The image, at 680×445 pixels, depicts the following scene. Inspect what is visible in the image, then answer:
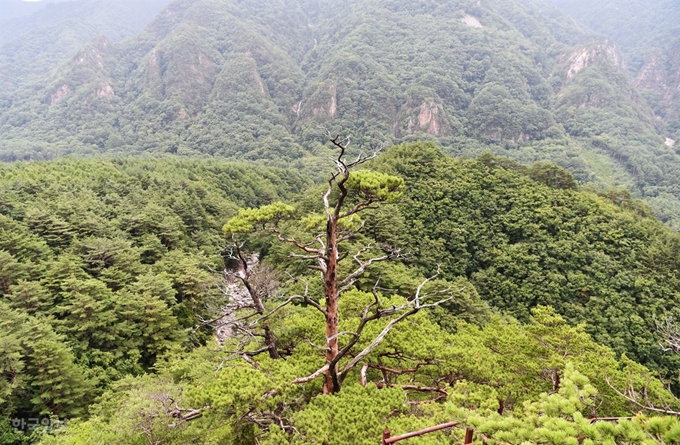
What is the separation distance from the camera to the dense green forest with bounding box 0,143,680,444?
7.16 meters

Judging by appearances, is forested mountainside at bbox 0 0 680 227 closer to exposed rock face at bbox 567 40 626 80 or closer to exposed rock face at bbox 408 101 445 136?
exposed rock face at bbox 408 101 445 136

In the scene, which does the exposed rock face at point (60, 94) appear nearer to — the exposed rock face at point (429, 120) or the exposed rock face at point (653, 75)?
the exposed rock face at point (429, 120)

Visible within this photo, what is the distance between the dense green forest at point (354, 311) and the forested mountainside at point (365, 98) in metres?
64.7

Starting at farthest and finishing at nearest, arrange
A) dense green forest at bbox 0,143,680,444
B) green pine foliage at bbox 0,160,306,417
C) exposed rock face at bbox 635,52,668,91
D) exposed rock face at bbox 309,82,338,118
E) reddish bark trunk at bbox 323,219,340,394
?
1. exposed rock face at bbox 635,52,668,91
2. exposed rock face at bbox 309,82,338,118
3. green pine foliage at bbox 0,160,306,417
4. reddish bark trunk at bbox 323,219,340,394
5. dense green forest at bbox 0,143,680,444

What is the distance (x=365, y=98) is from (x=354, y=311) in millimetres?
130015

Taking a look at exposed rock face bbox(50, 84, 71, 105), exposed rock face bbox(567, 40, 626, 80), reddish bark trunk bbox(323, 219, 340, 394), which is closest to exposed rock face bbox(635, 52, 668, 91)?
exposed rock face bbox(567, 40, 626, 80)

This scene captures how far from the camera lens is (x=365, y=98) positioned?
434 feet

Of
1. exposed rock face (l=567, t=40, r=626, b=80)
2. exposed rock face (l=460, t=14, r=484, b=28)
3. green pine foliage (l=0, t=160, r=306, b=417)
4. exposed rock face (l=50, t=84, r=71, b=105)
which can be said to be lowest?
exposed rock face (l=50, t=84, r=71, b=105)

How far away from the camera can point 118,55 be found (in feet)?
543

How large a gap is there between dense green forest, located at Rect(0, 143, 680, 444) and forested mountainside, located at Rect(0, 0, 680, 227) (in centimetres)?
6471

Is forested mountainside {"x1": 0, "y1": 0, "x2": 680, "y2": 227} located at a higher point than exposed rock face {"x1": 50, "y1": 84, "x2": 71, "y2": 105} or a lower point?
higher

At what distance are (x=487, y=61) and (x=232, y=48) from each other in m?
109

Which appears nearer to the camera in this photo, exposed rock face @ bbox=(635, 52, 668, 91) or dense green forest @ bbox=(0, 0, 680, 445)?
dense green forest @ bbox=(0, 0, 680, 445)

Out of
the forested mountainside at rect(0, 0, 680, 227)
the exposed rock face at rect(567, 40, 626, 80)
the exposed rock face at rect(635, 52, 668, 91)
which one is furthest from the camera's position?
the exposed rock face at rect(635, 52, 668, 91)
